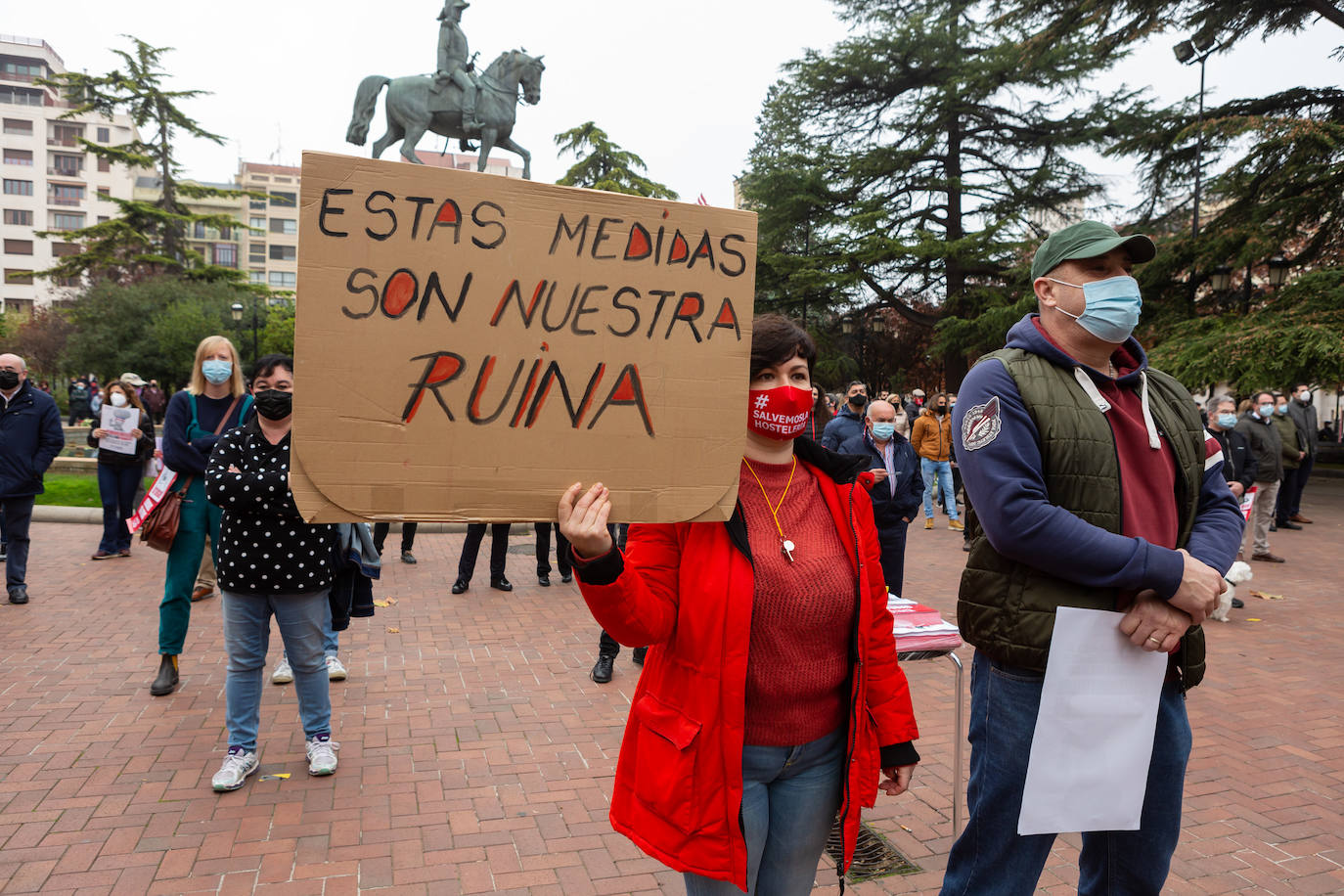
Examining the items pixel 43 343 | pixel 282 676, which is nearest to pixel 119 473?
pixel 282 676

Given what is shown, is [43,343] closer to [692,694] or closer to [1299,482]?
[1299,482]

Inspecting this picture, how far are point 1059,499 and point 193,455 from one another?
4661 millimetres

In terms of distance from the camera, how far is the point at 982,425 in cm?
210

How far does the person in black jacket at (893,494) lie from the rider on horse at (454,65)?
8.14 metres

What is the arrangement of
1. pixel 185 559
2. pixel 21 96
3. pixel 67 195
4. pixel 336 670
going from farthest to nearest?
1. pixel 21 96
2. pixel 67 195
3. pixel 336 670
4. pixel 185 559

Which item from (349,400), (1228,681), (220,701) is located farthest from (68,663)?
(1228,681)

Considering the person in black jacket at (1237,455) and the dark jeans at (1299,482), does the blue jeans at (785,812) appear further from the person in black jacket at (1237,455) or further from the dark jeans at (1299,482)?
the dark jeans at (1299,482)

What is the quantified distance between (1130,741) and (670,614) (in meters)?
1.22

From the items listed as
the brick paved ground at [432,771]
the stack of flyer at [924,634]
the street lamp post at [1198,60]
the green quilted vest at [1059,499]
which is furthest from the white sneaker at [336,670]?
the street lamp post at [1198,60]

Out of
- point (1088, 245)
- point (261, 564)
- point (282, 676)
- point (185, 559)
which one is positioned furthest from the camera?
point (282, 676)

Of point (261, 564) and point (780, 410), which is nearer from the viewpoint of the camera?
point (780, 410)

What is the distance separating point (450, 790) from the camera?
156 inches

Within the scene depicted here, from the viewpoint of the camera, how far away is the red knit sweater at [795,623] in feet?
6.49

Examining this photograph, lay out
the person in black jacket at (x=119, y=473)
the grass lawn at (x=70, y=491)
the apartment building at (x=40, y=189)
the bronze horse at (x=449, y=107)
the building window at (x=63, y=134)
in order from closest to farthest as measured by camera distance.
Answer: the person in black jacket at (x=119, y=473), the bronze horse at (x=449, y=107), the grass lawn at (x=70, y=491), the apartment building at (x=40, y=189), the building window at (x=63, y=134)
